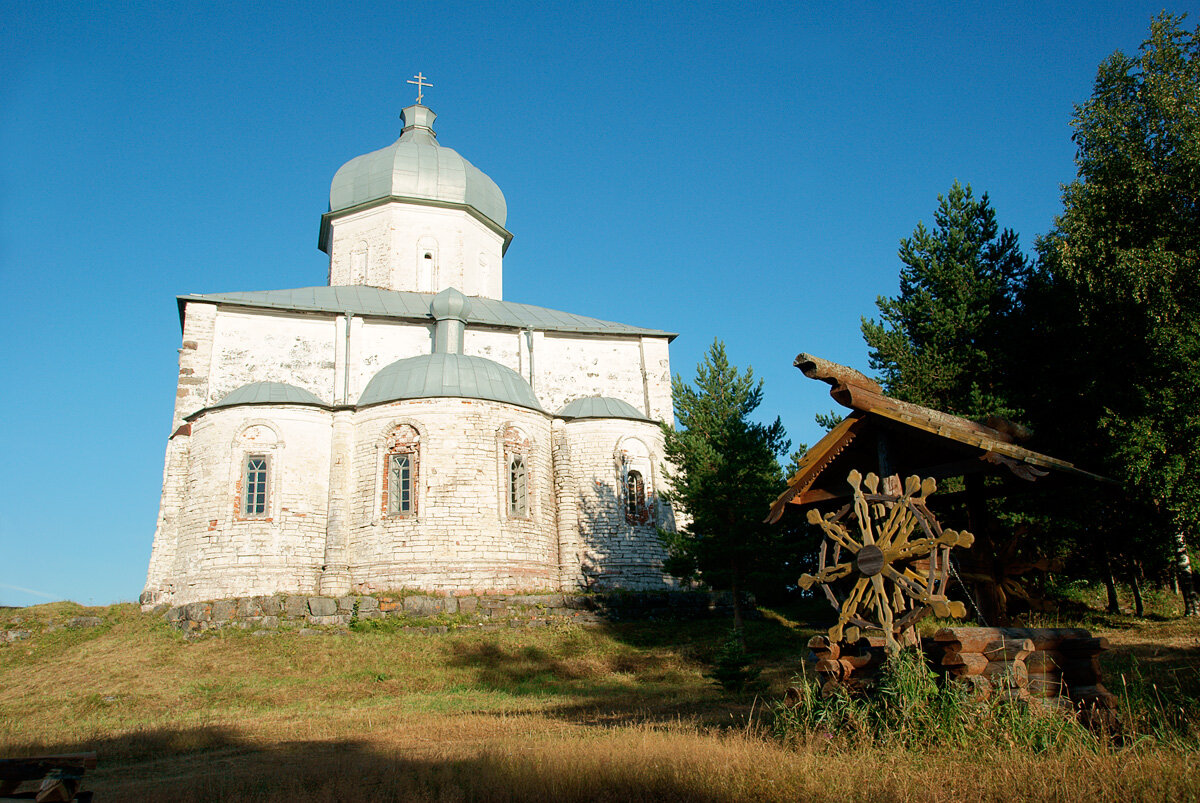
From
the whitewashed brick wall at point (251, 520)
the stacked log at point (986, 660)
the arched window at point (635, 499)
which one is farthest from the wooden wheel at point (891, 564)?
the whitewashed brick wall at point (251, 520)

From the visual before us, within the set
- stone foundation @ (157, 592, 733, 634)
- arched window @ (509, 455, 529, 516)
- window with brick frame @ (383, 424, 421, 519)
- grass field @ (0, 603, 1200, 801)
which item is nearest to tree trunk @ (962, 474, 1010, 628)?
grass field @ (0, 603, 1200, 801)

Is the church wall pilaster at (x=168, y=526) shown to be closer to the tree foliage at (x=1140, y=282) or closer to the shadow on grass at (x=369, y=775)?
the shadow on grass at (x=369, y=775)

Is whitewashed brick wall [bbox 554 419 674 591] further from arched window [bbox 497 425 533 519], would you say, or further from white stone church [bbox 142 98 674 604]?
arched window [bbox 497 425 533 519]

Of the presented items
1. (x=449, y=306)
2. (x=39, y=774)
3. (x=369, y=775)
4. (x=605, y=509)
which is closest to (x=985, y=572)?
(x=369, y=775)

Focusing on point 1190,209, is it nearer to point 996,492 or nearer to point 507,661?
point 996,492

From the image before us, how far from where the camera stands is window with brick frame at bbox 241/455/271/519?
21938mm

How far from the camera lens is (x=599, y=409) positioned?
1026 inches

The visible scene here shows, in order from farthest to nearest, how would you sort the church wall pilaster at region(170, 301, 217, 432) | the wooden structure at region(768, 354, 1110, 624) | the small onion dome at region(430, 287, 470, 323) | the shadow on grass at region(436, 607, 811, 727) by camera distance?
the small onion dome at region(430, 287, 470, 323)
the church wall pilaster at region(170, 301, 217, 432)
the shadow on grass at region(436, 607, 811, 727)
the wooden structure at region(768, 354, 1110, 624)

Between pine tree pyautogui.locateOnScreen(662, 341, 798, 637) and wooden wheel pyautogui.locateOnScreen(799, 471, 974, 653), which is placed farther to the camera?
pine tree pyautogui.locateOnScreen(662, 341, 798, 637)

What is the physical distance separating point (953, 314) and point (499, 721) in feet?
50.6

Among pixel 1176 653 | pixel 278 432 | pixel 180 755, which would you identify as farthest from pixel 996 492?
pixel 278 432

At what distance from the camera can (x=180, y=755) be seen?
407 inches

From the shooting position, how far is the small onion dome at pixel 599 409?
25.8 meters

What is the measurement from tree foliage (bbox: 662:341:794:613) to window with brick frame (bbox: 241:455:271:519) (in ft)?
35.3
